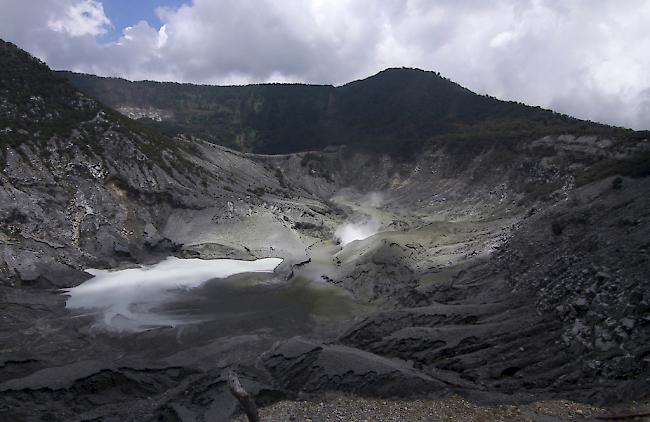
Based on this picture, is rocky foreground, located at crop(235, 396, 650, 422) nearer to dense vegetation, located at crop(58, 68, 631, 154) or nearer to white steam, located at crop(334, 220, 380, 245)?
white steam, located at crop(334, 220, 380, 245)

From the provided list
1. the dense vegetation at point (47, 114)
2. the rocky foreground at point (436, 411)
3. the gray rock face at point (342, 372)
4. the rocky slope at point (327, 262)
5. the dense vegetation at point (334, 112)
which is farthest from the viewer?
the dense vegetation at point (334, 112)

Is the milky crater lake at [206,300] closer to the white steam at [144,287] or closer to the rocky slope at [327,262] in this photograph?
the white steam at [144,287]

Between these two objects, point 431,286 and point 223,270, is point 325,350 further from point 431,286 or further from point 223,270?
point 223,270

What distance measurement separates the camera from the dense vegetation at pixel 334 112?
8938 centimetres

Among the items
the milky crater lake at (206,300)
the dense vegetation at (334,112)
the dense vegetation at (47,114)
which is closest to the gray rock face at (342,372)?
the milky crater lake at (206,300)

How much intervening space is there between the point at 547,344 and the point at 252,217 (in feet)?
130

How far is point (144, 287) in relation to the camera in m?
37.3

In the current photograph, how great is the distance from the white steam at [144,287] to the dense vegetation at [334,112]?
4474 cm

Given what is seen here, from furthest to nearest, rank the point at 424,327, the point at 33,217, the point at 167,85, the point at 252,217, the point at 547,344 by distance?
1. the point at 167,85
2. the point at 252,217
3. the point at 33,217
4. the point at 424,327
5. the point at 547,344

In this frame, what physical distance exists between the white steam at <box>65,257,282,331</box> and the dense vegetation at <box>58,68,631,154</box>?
44.7 meters

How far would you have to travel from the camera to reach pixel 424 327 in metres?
23.2

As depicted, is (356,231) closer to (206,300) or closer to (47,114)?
(206,300)

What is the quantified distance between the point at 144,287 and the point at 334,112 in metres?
92.0

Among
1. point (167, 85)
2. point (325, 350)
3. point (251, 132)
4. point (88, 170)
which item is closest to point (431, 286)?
point (325, 350)
